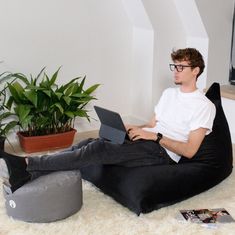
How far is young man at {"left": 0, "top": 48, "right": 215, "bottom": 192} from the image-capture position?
7.71 feet

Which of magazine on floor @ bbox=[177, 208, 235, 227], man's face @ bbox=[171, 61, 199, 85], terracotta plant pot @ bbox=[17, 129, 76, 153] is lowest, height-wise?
magazine on floor @ bbox=[177, 208, 235, 227]

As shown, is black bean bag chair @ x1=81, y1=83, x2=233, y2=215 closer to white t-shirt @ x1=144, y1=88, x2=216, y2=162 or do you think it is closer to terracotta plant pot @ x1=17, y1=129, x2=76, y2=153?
white t-shirt @ x1=144, y1=88, x2=216, y2=162

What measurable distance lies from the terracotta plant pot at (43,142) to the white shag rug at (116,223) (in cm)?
92

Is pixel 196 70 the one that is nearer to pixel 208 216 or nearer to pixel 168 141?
pixel 168 141

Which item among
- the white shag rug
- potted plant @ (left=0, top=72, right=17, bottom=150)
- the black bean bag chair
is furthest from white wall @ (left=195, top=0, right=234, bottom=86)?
potted plant @ (left=0, top=72, right=17, bottom=150)

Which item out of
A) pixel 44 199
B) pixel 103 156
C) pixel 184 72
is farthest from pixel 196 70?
pixel 44 199

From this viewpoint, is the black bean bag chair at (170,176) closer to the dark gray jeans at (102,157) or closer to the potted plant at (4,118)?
the dark gray jeans at (102,157)

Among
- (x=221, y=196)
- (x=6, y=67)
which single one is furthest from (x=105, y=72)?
(x=221, y=196)

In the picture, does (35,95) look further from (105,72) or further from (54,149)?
(105,72)

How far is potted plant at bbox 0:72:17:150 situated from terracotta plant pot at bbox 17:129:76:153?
0.14m

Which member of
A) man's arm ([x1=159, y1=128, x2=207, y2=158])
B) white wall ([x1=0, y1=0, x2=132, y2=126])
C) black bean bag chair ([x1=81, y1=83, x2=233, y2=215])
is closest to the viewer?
black bean bag chair ([x1=81, y1=83, x2=233, y2=215])

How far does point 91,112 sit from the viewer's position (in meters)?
4.03

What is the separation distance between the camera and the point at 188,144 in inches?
96.6

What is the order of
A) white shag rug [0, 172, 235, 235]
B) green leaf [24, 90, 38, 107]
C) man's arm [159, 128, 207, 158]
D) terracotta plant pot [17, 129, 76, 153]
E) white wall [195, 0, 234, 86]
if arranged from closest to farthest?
white shag rug [0, 172, 235, 235] → man's arm [159, 128, 207, 158] → green leaf [24, 90, 38, 107] → terracotta plant pot [17, 129, 76, 153] → white wall [195, 0, 234, 86]
